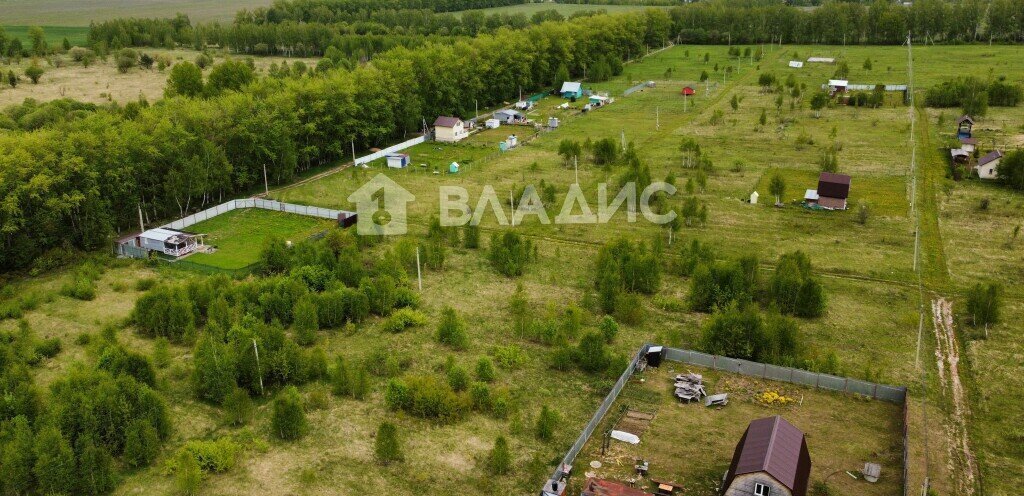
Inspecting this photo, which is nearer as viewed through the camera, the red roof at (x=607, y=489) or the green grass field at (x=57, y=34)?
the red roof at (x=607, y=489)

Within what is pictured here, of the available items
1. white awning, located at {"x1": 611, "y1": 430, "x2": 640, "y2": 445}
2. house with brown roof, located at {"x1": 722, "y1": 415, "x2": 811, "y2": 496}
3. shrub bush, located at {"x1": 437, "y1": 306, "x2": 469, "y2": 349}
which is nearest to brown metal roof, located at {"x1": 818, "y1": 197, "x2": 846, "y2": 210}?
shrub bush, located at {"x1": 437, "y1": 306, "x2": 469, "y2": 349}

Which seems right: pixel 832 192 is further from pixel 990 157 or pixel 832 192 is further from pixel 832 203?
pixel 990 157

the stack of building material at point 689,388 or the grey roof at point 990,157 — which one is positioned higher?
the grey roof at point 990,157

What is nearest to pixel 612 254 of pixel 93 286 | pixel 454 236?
pixel 454 236

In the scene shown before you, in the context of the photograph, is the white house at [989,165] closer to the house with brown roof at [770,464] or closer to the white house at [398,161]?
the house with brown roof at [770,464]

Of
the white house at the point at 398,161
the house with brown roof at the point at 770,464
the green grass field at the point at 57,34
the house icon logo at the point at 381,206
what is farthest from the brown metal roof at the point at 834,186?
the green grass field at the point at 57,34

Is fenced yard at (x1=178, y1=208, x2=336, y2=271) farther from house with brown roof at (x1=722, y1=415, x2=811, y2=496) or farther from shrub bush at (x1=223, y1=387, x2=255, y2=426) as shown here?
house with brown roof at (x1=722, y1=415, x2=811, y2=496)
